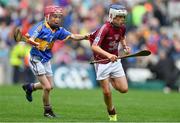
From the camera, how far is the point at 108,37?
50.1 feet

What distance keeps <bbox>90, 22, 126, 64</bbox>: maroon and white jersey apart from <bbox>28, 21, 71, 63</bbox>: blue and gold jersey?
0.87 metres

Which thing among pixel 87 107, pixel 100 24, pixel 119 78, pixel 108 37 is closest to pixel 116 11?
pixel 108 37

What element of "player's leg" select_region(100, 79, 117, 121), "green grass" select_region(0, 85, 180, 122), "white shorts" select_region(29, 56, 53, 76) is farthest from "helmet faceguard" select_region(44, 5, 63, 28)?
"green grass" select_region(0, 85, 180, 122)

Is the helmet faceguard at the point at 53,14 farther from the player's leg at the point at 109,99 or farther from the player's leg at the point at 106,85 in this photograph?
the player's leg at the point at 109,99

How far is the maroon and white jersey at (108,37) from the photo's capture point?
15.1 metres

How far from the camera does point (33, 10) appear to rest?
31656mm

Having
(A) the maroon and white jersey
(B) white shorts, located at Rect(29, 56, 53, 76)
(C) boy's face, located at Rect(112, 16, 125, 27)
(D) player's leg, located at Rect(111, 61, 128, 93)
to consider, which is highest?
(C) boy's face, located at Rect(112, 16, 125, 27)

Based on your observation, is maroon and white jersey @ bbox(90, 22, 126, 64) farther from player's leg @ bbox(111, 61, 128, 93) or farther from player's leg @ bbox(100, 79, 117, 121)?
player's leg @ bbox(100, 79, 117, 121)

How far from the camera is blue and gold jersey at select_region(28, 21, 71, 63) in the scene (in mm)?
15695

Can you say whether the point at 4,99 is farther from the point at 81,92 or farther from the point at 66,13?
the point at 66,13

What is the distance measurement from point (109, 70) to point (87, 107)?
3.41m

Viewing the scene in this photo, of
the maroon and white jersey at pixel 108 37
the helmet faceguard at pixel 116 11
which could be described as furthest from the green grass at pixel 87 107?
the helmet faceguard at pixel 116 11

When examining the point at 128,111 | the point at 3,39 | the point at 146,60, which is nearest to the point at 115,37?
the point at 128,111

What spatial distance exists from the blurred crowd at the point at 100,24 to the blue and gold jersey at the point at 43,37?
469 inches
